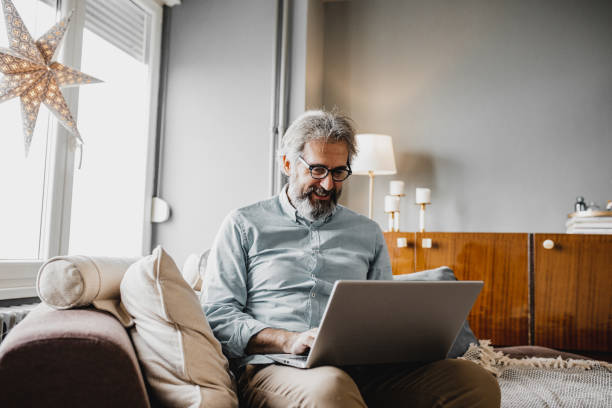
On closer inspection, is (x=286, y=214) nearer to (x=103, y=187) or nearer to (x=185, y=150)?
(x=103, y=187)

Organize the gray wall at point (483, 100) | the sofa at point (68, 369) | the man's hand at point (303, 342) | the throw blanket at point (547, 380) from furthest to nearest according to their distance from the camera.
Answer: the gray wall at point (483, 100), the throw blanket at point (547, 380), the man's hand at point (303, 342), the sofa at point (68, 369)

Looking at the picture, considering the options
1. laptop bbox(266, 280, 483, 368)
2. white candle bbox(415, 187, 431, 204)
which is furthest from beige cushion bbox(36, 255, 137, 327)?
white candle bbox(415, 187, 431, 204)

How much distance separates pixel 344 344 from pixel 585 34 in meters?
2.86

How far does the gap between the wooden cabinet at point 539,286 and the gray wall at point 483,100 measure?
63 cm

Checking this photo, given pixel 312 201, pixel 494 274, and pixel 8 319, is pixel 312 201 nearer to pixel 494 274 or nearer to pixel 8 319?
pixel 8 319

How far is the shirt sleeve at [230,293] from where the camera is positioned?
1.31m

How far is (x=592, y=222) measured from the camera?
2.49 m

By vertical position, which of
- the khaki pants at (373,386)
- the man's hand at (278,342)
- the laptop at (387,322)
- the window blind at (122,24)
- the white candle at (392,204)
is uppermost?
the window blind at (122,24)

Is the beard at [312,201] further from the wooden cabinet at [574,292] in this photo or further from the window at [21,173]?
the wooden cabinet at [574,292]

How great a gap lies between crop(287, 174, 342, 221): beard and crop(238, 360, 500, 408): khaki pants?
48cm

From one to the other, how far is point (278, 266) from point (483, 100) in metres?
2.25

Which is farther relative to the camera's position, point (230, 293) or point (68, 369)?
point (230, 293)

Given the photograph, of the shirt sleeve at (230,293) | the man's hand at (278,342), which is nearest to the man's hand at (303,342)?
the man's hand at (278,342)

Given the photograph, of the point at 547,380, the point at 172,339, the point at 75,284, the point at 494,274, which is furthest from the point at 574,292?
the point at 75,284
